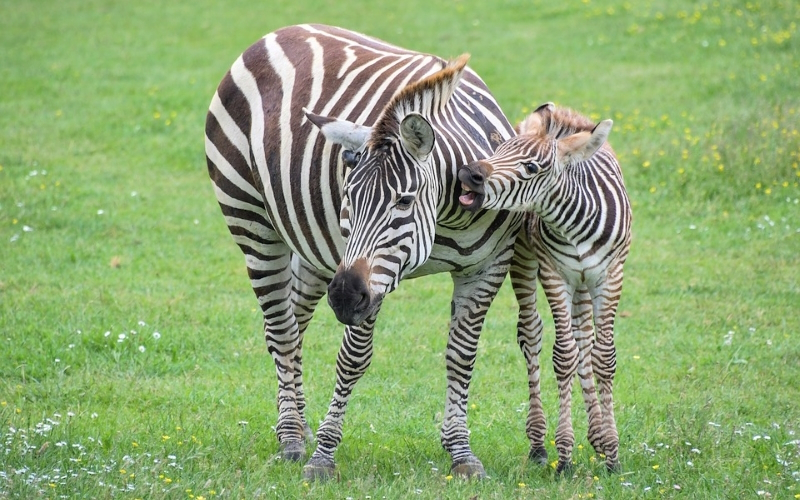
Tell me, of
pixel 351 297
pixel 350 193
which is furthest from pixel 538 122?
pixel 351 297

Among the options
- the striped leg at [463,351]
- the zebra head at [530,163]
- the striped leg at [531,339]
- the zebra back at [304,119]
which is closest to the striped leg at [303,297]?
the zebra back at [304,119]

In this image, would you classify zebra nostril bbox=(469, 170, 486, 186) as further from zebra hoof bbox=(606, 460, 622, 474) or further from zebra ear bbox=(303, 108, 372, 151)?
zebra hoof bbox=(606, 460, 622, 474)

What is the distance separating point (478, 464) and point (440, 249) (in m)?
1.29

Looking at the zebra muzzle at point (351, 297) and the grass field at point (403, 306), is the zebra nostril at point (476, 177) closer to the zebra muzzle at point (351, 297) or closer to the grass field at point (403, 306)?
the zebra muzzle at point (351, 297)

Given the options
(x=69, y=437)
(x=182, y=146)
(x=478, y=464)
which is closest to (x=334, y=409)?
(x=478, y=464)

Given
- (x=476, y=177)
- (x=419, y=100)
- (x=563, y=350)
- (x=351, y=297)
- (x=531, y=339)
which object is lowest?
(x=531, y=339)

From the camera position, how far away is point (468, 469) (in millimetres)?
5758

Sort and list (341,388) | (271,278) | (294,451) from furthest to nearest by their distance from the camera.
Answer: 1. (271,278)
2. (294,451)
3. (341,388)

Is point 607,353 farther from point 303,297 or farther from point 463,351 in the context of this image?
point 303,297

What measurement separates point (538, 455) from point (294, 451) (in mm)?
1498

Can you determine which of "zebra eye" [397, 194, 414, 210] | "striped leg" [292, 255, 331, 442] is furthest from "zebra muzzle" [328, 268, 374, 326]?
"striped leg" [292, 255, 331, 442]

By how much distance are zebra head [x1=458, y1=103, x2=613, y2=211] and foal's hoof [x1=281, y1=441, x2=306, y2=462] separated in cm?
217

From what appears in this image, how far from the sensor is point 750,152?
1230cm

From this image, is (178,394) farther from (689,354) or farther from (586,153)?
(689,354)
